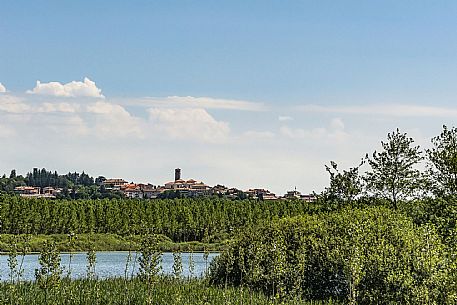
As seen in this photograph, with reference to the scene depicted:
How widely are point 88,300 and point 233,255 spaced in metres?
5.53

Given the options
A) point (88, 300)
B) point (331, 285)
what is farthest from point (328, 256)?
point (88, 300)

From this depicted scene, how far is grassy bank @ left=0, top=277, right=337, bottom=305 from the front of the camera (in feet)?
52.7

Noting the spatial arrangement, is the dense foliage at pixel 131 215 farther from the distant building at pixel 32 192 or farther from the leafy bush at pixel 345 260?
the distant building at pixel 32 192

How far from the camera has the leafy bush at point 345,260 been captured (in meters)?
16.2

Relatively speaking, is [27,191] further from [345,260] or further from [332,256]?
[345,260]

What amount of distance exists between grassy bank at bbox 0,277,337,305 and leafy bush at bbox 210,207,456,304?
0.96 meters

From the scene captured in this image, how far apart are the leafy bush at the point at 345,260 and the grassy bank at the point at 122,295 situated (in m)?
0.96

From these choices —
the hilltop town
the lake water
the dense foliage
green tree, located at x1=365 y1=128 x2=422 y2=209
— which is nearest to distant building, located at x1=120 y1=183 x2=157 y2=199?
the hilltop town

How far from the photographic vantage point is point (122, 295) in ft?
56.0

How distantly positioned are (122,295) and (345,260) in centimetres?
526

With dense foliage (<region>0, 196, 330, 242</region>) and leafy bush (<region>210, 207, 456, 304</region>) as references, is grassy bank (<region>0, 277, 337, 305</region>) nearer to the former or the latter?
leafy bush (<region>210, 207, 456, 304</region>)

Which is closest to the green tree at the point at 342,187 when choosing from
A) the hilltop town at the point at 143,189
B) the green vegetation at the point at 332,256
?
the green vegetation at the point at 332,256

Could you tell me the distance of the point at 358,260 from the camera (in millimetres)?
16078

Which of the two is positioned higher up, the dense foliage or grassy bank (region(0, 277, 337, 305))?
the dense foliage
